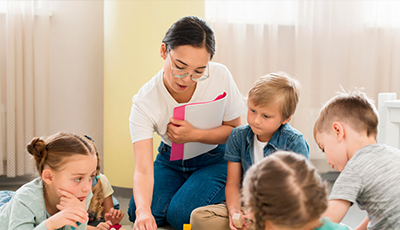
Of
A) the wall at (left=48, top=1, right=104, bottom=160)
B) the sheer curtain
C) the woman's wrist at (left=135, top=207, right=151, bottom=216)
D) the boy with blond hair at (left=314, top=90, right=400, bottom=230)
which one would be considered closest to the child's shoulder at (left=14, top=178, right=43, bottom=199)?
Answer: the woman's wrist at (left=135, top=207, right=151, bottom=216)

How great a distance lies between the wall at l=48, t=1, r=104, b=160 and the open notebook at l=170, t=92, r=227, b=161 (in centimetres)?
105

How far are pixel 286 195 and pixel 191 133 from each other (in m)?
0.67

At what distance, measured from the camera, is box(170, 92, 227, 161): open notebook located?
123cm

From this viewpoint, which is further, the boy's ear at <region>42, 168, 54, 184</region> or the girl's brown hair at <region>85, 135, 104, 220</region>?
the girl's brown hair at <region>85, 135, 104, 220</region>

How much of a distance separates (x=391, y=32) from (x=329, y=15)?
417 millimetres

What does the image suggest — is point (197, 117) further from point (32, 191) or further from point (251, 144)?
point (32, 191)

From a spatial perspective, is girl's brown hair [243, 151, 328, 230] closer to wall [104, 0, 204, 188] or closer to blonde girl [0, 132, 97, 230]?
blonde girl [0, 132, 97, 230]

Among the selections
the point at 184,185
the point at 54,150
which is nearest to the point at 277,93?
the point at 184,185

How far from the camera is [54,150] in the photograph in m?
0.98

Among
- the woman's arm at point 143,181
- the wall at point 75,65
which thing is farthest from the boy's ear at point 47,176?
the wall at point 75,65

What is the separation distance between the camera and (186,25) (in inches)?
43.4

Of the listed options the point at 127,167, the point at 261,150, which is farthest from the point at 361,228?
the point at 127,167

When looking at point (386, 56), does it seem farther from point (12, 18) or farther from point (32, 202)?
point (12, 18)

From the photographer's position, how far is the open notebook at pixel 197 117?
123 centimetres
